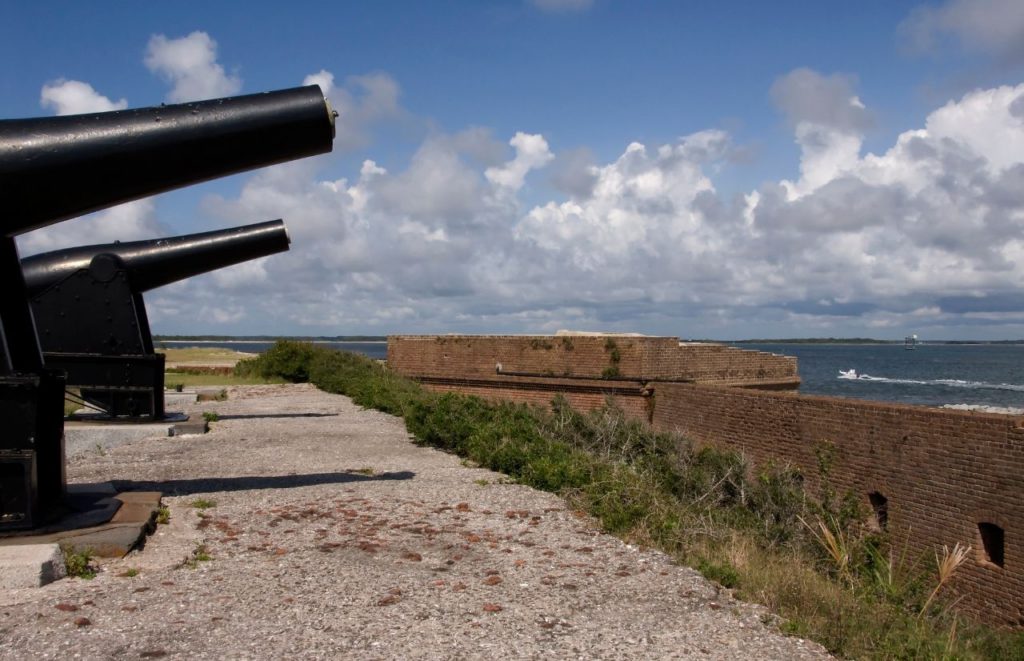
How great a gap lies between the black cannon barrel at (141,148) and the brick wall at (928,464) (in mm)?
6472

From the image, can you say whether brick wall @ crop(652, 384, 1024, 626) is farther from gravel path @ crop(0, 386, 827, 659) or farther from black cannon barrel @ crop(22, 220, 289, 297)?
black cannon barrel @ crop(22, 220, 289, 297)

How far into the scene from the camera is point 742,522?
725 centimetres

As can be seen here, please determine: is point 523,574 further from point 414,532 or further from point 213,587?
point 213,587

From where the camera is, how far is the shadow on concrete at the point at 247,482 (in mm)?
6809

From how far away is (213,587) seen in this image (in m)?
4.31

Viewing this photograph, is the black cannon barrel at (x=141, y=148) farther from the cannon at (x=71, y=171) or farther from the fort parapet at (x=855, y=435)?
the fort parapet at (x=855, y=435)

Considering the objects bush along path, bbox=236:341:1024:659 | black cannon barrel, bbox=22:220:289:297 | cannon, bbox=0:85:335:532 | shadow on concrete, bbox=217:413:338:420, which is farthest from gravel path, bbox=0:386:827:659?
shadow on concrete, bbox=217:413:338:420

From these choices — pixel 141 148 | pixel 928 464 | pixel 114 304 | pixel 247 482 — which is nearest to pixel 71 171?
pixel 141 148

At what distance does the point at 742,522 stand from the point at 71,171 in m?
5.53

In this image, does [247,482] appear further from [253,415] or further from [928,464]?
[928,464]

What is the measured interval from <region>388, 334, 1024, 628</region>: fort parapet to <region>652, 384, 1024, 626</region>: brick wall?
0.01 m

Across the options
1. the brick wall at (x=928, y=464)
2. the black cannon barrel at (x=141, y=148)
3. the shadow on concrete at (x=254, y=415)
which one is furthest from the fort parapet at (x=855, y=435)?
the black cannon barrel at (x=141, y=148)

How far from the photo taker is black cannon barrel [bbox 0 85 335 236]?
15.8ft

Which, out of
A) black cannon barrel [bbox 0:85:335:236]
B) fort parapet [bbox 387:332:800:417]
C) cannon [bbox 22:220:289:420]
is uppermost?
black cannon barrel [bbox 0:85:335:236]
